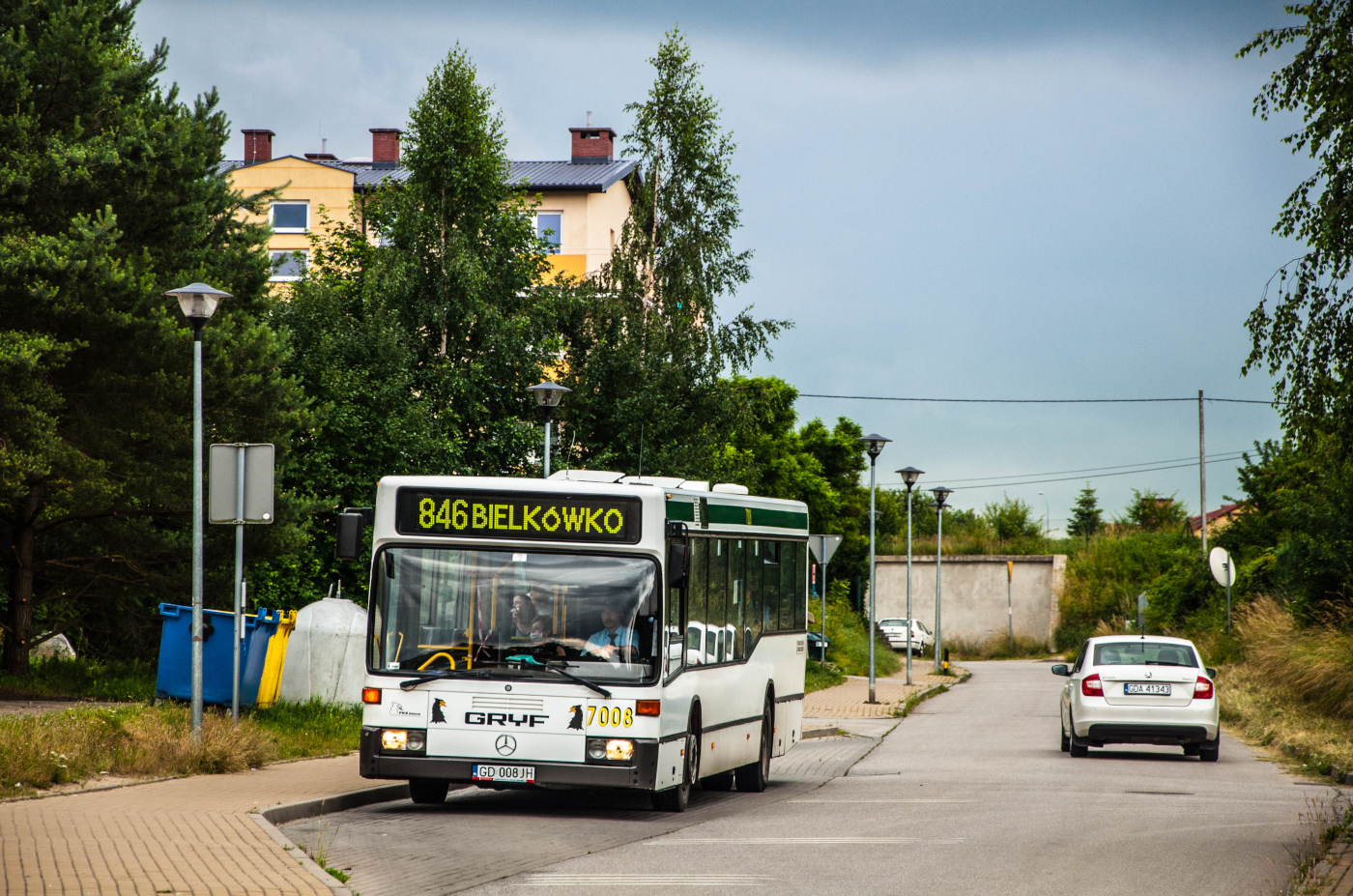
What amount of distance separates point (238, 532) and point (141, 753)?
255cm

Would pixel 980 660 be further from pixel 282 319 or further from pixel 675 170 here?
pixel 282 319

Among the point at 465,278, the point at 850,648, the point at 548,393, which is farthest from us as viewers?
the point at 850,648

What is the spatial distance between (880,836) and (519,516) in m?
3.64

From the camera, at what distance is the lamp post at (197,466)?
14164mm

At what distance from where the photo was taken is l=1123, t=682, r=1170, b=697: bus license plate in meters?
19.5

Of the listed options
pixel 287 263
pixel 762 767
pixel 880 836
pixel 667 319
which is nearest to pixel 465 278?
pixel 667 319

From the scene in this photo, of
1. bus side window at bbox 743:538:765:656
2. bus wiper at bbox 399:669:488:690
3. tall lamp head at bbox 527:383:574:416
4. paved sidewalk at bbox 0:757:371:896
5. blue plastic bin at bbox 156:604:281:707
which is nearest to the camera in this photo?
paved sidewalk at bbox 0:757:371:896

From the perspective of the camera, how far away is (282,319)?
3397cm

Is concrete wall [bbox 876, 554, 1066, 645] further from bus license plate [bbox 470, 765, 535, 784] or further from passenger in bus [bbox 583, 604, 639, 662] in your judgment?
bus license plate [bbox 470, 765, 535, 784]

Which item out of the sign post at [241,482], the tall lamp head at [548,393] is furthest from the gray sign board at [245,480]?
the tall lamp head at [548,393]

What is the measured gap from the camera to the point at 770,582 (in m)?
15.9

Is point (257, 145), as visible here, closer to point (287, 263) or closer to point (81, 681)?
point (287, 263)

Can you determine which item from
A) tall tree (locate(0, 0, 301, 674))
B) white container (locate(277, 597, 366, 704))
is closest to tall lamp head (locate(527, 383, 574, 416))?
tall tree (locate(0, 0, 301, 674))

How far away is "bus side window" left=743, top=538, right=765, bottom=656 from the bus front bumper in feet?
10.4
